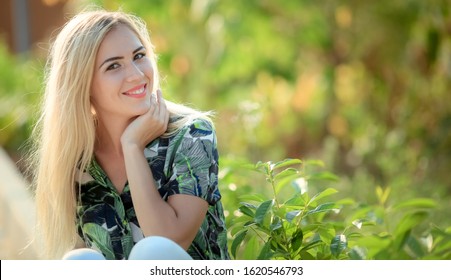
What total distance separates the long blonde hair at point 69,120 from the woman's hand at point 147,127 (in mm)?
39

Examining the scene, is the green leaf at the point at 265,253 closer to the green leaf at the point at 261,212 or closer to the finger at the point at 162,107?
the green leaf at the point at 261,212

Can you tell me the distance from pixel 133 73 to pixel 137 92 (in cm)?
7

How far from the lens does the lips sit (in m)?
2.57

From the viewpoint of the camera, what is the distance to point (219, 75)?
329 inches

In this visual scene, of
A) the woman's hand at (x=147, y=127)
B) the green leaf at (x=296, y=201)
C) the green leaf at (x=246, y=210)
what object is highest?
the woman's hand at (x=147, y=127)

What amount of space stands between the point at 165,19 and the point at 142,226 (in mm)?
6395

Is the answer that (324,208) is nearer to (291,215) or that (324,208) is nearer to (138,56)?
(291,215)

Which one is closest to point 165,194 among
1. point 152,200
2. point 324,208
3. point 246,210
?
point 152,200

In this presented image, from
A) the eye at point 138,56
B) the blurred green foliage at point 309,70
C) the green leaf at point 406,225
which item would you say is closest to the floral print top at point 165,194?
the eye at point 138,56

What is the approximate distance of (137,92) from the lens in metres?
2.58

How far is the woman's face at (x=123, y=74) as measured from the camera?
255cm

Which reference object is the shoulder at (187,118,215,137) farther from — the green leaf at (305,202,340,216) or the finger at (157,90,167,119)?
the green leaf at (305,202,340,216)
